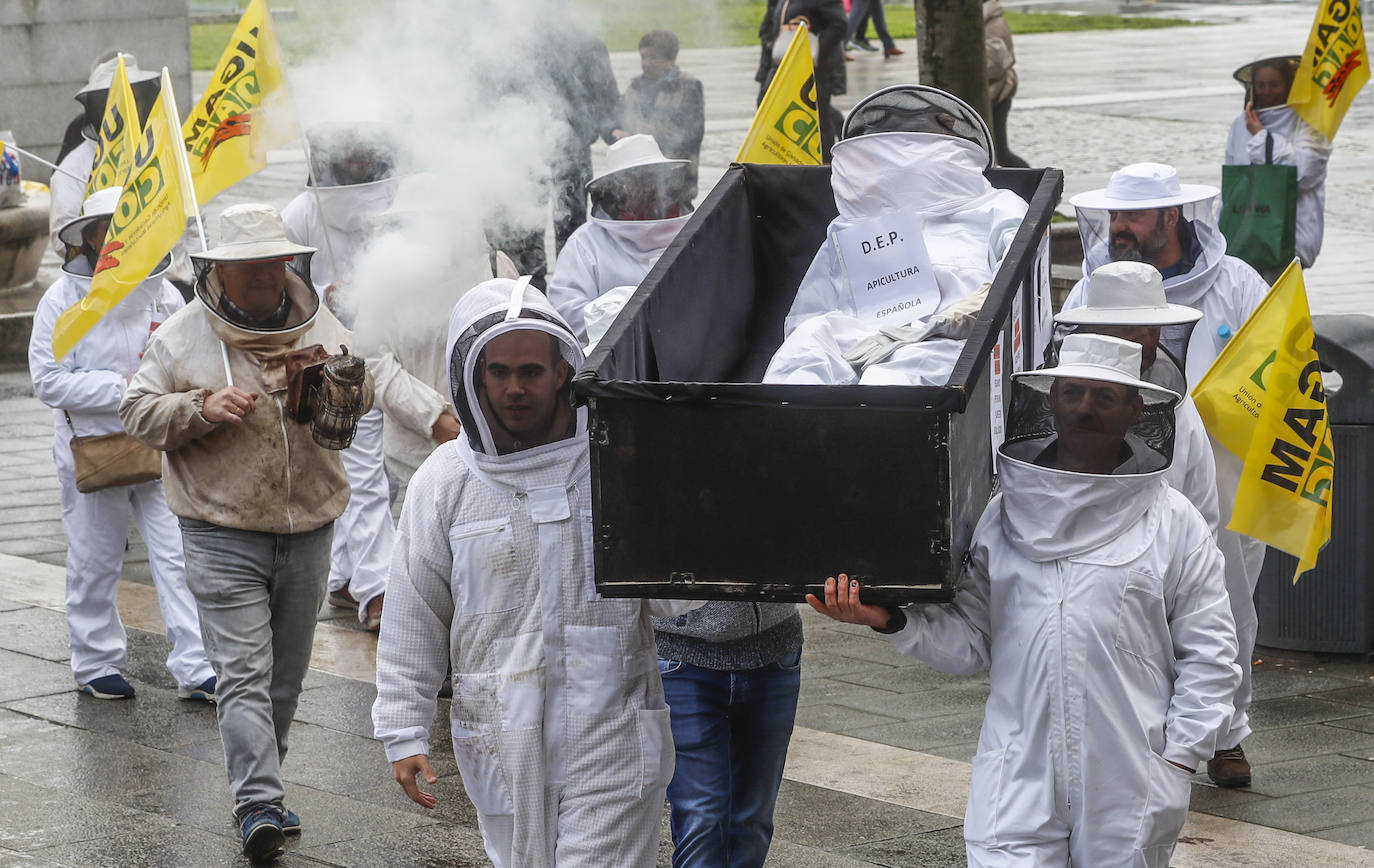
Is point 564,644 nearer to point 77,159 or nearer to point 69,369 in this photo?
point 69,369

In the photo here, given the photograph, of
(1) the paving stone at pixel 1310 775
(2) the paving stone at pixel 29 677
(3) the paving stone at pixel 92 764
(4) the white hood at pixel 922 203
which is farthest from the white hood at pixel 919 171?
(2) the paving stone at pixel 29 677

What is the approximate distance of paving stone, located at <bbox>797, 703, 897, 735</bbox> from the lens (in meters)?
6.42

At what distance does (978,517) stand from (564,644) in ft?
2.92

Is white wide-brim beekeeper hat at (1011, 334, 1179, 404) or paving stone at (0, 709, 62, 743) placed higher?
white wide-brim beekeeper hat at (1011, 334, 1179, 404)

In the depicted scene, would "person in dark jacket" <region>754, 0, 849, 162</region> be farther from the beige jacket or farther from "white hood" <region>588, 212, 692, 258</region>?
the beige jacket

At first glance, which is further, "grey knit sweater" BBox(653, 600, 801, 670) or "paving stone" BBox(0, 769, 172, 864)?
"paving stone" BBox(0, 769, 172, 864)

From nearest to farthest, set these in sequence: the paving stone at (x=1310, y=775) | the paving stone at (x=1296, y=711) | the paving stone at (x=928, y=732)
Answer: the paving stone at (x=1310, y=775)
the paving stone at (x=928, y=732)
the paving stone at (x=1296, y=711)

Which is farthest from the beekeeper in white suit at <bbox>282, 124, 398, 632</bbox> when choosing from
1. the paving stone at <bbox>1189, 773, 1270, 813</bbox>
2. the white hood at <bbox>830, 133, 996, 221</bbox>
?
the paving stone at <bbox>1189, 773, 1270, 813</bbox>

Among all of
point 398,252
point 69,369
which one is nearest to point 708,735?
point 398,252

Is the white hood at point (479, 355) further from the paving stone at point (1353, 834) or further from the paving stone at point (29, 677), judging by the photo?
the paving stone at point (29, 677)

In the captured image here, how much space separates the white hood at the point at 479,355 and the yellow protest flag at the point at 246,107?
259cm

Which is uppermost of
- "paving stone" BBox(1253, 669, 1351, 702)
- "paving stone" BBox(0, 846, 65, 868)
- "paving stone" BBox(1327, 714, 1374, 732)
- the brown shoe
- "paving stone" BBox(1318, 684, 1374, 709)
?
"paving stone" BBox(0, 846, 65, 868)

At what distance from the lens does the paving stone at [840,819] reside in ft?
17.4

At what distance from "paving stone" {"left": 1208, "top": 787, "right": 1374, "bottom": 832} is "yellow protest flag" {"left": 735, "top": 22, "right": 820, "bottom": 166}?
2837 millimetres
